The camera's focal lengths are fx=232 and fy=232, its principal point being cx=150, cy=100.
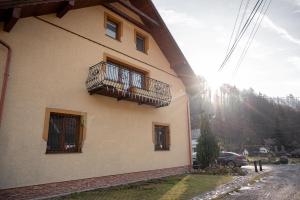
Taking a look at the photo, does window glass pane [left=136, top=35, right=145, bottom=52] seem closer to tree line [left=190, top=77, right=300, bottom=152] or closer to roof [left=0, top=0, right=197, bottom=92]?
roof [left=0, top=0, right=197, bottom=92]

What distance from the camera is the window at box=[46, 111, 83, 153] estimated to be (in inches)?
326

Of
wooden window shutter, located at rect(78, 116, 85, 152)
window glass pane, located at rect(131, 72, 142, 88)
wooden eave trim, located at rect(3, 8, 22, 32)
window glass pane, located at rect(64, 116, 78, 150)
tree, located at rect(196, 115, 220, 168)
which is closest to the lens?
wooden eave trim, located at rect(3, 8, 22, 32)

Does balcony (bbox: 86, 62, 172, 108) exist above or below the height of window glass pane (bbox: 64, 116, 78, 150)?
above

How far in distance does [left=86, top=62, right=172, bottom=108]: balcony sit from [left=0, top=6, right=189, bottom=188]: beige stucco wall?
42 centimetres

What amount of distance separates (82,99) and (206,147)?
Answer: 10.2m

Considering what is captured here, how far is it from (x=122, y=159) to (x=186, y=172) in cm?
547

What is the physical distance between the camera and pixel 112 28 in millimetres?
11977

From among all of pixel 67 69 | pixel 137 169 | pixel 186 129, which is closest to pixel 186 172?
pixel 186 129

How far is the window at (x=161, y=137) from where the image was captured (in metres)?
12.9

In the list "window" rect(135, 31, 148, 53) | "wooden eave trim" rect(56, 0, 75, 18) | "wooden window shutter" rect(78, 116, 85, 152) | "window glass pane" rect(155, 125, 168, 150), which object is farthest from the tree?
"wooden eave trim" rect(56, 0, 75, 18)

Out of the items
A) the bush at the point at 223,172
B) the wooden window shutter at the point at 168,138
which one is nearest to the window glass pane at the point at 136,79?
the wooden window shutter at the point at 168,138

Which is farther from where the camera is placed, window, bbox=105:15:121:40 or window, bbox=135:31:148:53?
window, bbox=135:31:148:53

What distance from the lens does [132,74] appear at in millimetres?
11805

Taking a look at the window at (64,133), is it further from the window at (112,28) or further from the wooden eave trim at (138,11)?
the wooden eave trim at (138,11)
